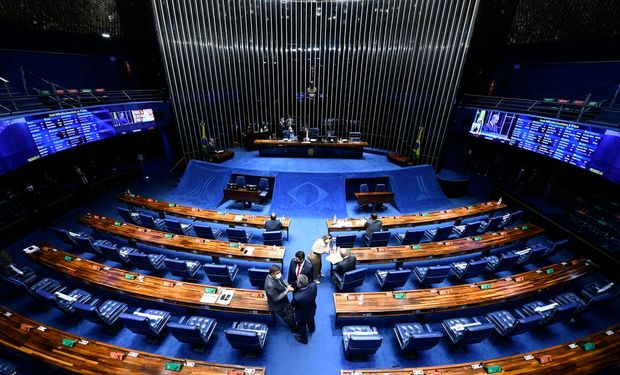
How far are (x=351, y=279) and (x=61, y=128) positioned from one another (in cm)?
1052

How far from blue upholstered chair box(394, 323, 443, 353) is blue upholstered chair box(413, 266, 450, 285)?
1.12 meters

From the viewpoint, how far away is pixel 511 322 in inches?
201

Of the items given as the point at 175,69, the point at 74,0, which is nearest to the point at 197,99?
the point at 175,69

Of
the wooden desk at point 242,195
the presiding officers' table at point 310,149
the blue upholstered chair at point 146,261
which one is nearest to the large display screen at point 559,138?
the presiding officers' table at point 310,149

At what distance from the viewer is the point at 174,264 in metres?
6.15

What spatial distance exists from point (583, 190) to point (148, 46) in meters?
20.4

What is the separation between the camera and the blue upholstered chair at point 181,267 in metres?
6.12

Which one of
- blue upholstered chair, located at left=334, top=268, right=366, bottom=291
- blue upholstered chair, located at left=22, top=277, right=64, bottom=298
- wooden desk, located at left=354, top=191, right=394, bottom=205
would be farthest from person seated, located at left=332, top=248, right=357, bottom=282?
blue upholstered chair, located at left=22, top=277, right=64, bottom=298

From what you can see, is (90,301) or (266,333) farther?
(90,301)

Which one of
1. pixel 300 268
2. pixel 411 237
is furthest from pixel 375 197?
pixel 300 268

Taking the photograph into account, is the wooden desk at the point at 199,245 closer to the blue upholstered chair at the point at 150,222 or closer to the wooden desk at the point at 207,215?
the blue upholstered chair at the point at 150,222

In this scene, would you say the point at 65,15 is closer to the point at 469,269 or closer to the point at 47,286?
the point at 47,286

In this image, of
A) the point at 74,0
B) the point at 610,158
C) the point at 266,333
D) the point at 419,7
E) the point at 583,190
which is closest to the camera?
the point at 266,333

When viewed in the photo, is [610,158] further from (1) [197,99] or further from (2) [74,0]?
(2) [74,0]
